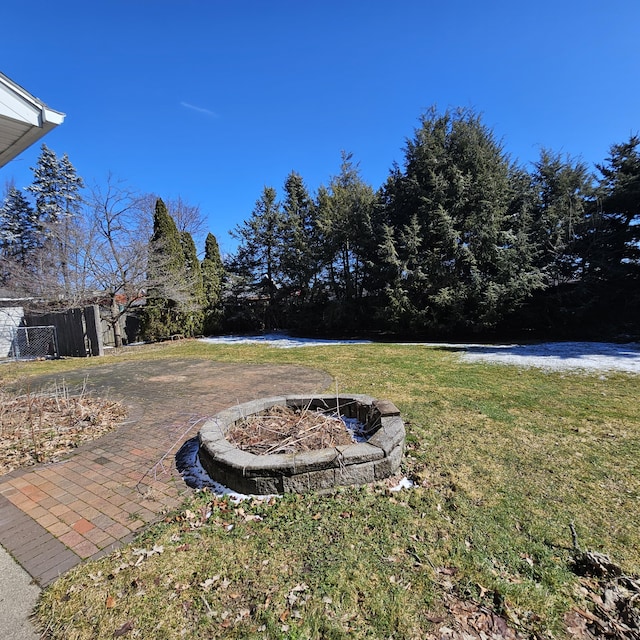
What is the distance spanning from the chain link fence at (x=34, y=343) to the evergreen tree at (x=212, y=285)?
6.09m

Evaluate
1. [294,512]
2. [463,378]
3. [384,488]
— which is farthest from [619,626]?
[463,378]

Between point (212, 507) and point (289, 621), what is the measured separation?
113 cm

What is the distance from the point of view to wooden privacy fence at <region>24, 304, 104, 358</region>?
11.0 m

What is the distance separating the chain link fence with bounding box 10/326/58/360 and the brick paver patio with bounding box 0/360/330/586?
8917mm

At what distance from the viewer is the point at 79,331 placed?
11227 mm

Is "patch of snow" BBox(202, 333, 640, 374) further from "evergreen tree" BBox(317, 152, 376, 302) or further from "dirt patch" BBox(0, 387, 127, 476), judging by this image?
"dirt patch" BBox(0, 387, 127, 476)

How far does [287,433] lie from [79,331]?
11.3 m

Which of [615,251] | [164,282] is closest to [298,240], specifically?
[164,282]

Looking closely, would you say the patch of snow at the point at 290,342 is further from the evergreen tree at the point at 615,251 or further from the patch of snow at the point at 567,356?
the evergreen tree at the point at 615,251

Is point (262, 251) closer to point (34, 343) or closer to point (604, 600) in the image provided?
point (34, 343)

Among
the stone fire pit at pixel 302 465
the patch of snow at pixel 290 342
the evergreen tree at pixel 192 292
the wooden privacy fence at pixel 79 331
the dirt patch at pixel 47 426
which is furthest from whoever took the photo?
the evergreen tree at pixel 192 292

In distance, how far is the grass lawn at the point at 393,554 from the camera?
155cm

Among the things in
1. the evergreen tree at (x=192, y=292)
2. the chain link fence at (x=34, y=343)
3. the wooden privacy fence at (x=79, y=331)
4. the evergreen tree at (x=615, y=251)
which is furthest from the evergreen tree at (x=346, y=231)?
the chain link fence at (x=34, y=343)

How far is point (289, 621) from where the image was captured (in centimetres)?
153
